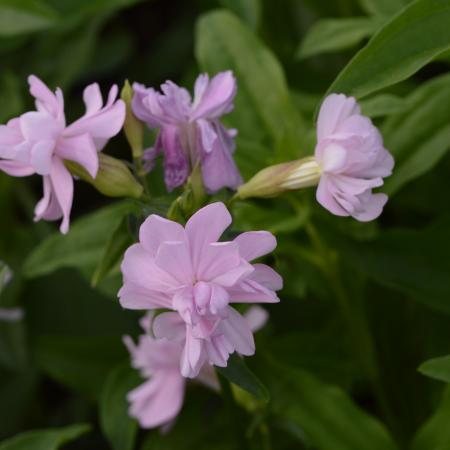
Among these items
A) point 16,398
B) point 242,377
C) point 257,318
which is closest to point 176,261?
point 242,377

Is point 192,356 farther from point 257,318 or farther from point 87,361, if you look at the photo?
point 87,361

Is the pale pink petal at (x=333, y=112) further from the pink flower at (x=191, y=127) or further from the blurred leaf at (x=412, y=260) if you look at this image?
the blurred leaf at (x=412, y=260)

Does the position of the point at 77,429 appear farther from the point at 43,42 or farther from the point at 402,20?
the point at 43,42

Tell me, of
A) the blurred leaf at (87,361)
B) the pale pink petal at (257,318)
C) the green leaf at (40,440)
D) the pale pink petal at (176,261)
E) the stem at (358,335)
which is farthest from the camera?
the blurred leaf at (87,361)

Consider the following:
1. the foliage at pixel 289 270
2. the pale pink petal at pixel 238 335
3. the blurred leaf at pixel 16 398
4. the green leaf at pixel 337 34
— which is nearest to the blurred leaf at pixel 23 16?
the foliage at pixel 289 270

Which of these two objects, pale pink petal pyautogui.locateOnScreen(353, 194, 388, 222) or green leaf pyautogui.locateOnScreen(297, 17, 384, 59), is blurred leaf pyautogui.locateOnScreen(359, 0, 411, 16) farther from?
pale pink petal pyautogui.locateOnScreen(353, 194, 388, 222)

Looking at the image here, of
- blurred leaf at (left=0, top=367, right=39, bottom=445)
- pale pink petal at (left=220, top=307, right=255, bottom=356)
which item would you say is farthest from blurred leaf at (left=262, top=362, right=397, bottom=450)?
blurred leaf at (left=0, top=367, right=39, bottom=445)
